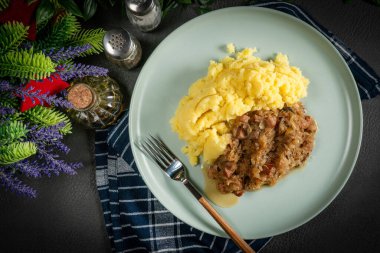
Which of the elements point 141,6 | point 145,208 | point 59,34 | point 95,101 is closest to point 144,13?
point 141,6

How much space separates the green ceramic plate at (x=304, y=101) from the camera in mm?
2357

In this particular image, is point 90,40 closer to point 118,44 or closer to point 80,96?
point 118,44

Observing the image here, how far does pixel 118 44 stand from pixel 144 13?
0.91 feet

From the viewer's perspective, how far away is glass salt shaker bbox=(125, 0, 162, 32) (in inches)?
91.4

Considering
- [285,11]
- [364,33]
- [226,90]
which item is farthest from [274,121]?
[364,33]

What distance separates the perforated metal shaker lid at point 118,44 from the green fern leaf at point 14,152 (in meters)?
0.82

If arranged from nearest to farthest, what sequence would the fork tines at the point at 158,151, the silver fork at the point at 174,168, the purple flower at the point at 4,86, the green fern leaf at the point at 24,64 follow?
the green fern leaf at the point at 24,64 → the purple flower at the point at 4,86 → the silver fork at the point at 174,168 → the fork tines at the point at 158,151

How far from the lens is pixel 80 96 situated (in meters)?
2.26

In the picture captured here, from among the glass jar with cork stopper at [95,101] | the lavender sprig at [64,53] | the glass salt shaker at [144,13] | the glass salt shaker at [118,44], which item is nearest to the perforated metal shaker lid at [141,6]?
the glass salt shaker at [144,13]

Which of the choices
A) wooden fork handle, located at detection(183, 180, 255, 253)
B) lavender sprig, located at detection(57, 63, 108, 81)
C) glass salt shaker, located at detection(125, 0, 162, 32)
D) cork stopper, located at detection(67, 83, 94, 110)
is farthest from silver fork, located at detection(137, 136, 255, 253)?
glass salt shaker, located at detection(125, 0, 162, 32)

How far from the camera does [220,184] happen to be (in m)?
2.30

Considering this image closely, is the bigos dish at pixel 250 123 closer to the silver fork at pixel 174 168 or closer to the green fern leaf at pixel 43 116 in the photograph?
the silver fork at pixel 174 168

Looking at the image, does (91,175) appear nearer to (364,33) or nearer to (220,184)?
(220,184)

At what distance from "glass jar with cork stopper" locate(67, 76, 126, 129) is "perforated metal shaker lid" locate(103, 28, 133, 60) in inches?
9.1
